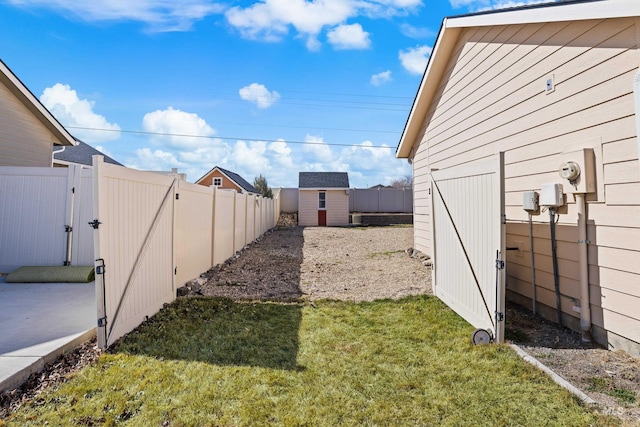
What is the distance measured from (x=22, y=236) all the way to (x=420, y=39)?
12.2m

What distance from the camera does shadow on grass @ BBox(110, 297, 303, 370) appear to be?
293cm

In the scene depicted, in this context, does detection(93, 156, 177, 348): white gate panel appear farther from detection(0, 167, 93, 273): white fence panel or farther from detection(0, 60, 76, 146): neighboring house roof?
detection(0, 60, 76, 146): neighboring house roof

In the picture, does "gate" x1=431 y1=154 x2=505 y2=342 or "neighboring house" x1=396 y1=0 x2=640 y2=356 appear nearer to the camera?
"neighboring house" x1=396 y1=0 x2=640 y2=356

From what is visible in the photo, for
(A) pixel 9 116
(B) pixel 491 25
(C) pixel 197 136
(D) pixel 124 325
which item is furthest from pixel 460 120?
(C) pixel 197 136

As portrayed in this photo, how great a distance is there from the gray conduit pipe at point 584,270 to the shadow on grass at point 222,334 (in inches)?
116

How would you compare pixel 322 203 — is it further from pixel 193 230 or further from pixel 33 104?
pixel 193 230

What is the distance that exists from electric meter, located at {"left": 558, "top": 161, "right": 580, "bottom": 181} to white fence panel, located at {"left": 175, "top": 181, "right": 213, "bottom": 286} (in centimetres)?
493

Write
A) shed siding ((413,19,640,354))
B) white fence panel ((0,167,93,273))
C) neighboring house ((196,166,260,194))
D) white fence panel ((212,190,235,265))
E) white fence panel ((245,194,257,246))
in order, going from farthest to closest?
neighboring house ((196,166,260,194)), white fence panel ((245,194,257,246)), white fence panel ((212,190,235,265)), white fence panel ((0,167,93,273)), shed siding ((413,19,640,354))

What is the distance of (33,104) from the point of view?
7.82m

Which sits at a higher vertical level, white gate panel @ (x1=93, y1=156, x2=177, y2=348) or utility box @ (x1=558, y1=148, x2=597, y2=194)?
utility box @ (x1=558, y1=148, x2=597, y2=194)

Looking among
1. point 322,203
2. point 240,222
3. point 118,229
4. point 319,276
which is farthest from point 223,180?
point 118,229

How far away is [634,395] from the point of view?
7.43 ft

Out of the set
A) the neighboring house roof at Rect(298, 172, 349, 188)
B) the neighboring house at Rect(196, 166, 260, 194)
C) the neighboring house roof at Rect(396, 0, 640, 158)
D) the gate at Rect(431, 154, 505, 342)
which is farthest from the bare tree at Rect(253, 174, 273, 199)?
the gate at Rect(431, 154, 505, 342)

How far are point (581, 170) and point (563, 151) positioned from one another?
393 mm
